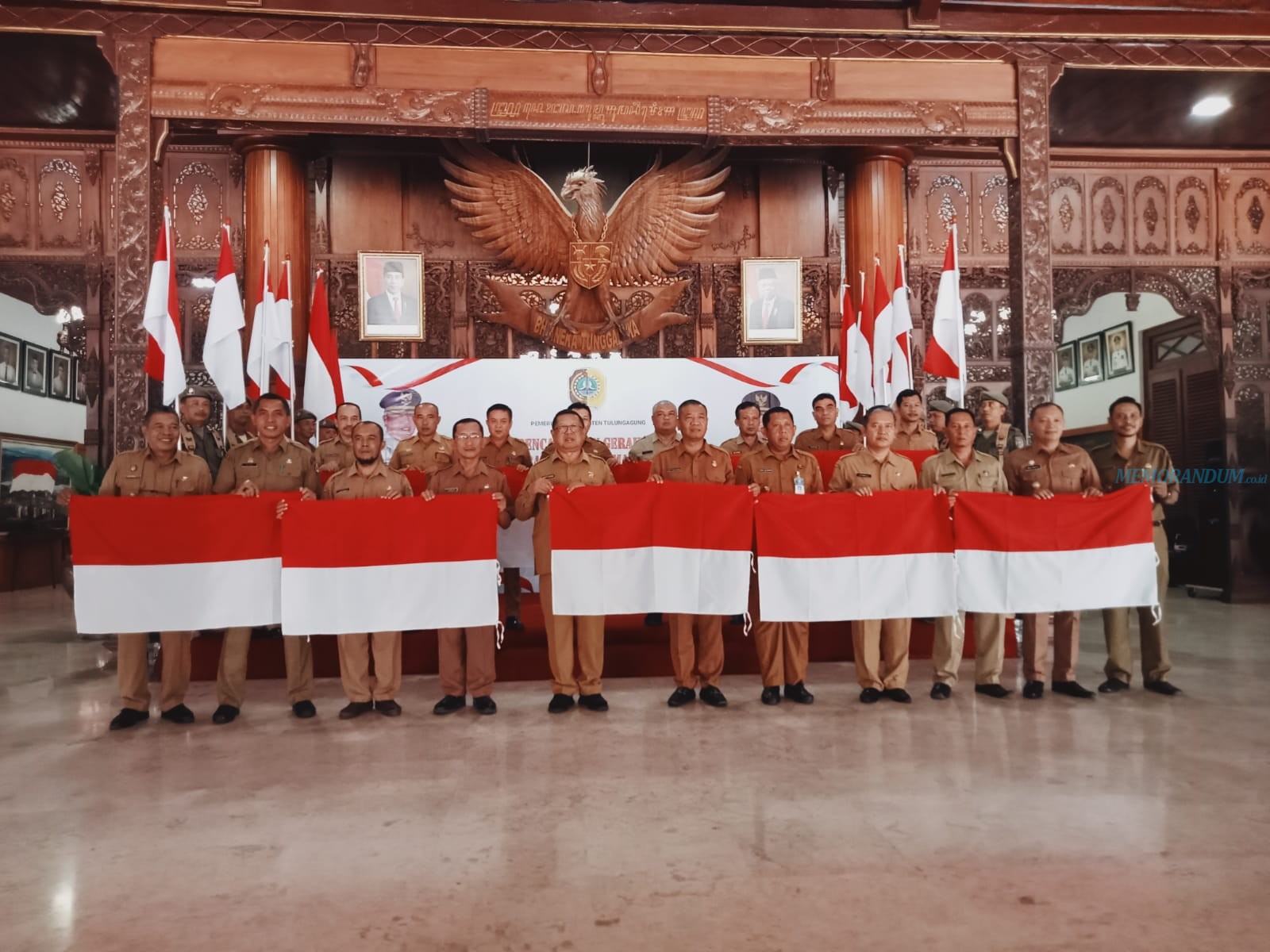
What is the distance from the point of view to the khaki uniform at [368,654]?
423 cm

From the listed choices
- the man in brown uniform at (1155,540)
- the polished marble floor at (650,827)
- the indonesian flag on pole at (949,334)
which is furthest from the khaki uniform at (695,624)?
the indonesian flag on pole at (949,334)

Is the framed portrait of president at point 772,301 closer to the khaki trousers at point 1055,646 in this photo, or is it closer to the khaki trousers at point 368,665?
the khaki trousers at point 1055,646

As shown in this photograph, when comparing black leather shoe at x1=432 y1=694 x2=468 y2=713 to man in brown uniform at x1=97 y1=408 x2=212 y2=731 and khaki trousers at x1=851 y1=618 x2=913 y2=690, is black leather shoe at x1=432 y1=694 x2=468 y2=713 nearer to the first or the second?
man in brown uniform at x1=97 y1=408 x2=212 y2=731

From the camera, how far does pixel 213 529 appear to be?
4.21 metres

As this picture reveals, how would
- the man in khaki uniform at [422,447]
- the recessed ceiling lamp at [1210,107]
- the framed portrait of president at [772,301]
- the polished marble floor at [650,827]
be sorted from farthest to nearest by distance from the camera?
the framed portrait of president at [772,301], the recessed ceiling lamp at [1210,107], the man in khaki uniform at [422,447], the polished marble floor at [650,827]

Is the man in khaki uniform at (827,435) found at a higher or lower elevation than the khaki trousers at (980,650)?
higher

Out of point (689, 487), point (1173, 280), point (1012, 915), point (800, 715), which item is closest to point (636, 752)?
point (800, 715)

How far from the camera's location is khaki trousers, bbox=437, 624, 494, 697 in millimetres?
4285

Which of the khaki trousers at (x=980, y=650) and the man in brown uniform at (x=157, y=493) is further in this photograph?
the khaki trousers at (x=980, y=650)

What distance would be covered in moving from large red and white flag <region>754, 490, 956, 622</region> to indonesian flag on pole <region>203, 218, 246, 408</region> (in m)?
3.49

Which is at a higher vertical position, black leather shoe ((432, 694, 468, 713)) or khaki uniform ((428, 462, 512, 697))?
khaki uniform ((428, 462, 512, 697))

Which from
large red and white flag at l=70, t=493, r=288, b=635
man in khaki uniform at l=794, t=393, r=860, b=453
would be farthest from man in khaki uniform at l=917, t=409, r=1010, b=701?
large red and white flag at l=70, t=493, r=288, b=635

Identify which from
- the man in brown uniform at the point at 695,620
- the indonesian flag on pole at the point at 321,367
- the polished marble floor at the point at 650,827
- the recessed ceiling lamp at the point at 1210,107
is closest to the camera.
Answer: the polished marble floor at the point at 650,827

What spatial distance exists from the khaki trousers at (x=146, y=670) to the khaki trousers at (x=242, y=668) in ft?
0.60
